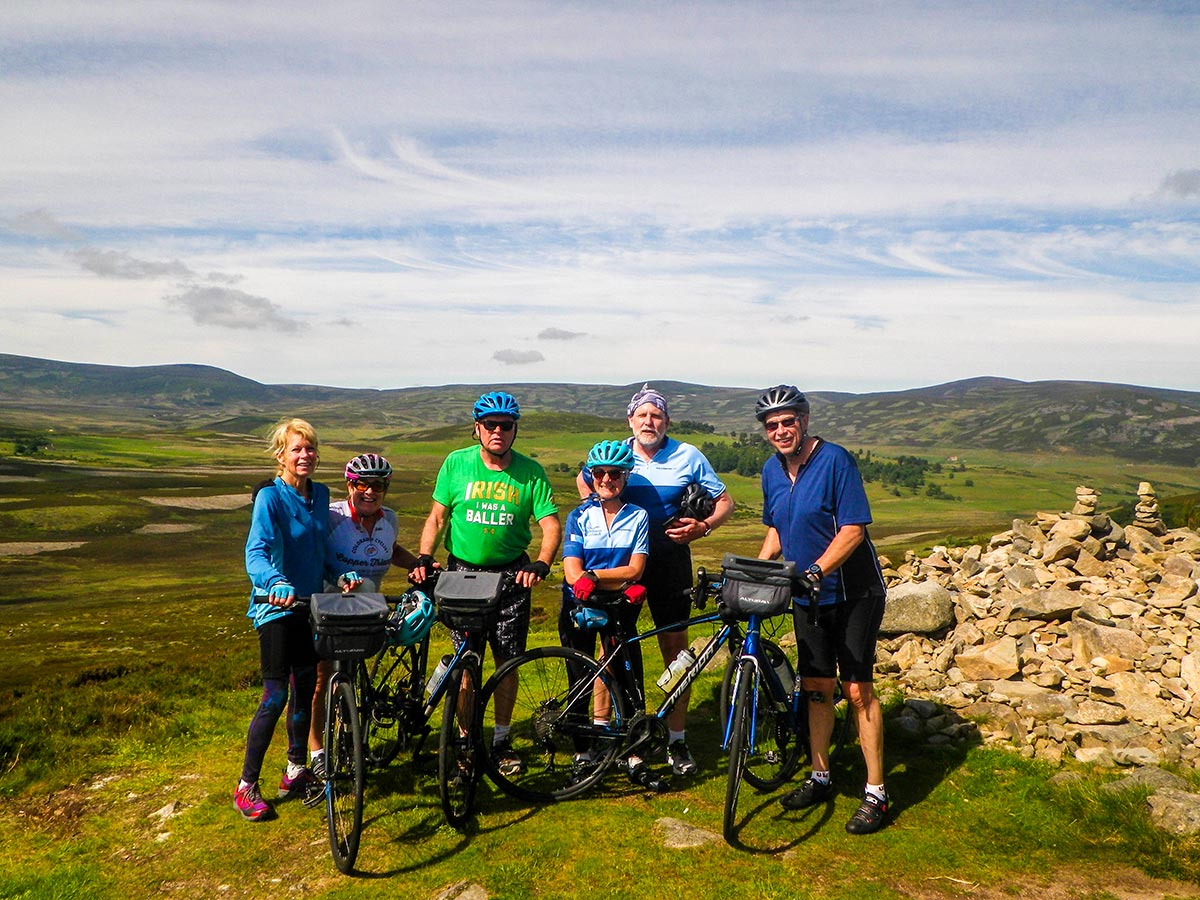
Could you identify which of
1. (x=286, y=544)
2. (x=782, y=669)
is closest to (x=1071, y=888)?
(x=782, y=669)

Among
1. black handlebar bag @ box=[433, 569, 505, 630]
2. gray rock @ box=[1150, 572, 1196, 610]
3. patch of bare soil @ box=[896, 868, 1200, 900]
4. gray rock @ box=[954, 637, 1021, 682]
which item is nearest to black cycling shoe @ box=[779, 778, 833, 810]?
patch of bare soil @ box=[896, 868, 1200, 900]

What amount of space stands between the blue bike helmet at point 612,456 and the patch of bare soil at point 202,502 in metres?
116

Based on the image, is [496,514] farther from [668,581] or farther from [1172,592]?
[1172,592]

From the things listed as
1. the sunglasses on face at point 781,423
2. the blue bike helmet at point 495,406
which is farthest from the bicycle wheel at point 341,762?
the sunglasses on face at point 781,423

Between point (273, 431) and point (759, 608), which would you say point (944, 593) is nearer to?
point (759, 608)

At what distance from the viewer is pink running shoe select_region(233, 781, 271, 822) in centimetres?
610

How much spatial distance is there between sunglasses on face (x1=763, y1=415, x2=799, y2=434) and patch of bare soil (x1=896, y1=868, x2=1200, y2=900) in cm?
330

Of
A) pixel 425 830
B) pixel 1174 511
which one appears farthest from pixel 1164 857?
pixel 1174 511

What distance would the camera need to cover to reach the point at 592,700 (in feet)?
21.8

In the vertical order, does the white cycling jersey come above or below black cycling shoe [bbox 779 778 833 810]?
above

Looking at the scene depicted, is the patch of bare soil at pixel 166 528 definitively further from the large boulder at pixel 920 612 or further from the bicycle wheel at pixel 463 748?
the bicycle wheel at pixel 463 748

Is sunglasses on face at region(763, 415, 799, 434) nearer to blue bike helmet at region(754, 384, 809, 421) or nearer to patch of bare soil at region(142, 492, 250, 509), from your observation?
blue bike helmet at region(754, 384, 809, 421)

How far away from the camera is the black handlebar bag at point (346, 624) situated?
5.54m

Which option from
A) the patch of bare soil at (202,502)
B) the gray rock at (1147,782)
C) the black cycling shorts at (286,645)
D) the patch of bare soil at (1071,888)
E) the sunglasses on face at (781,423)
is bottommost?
the patch of bare soil at (202,502)
